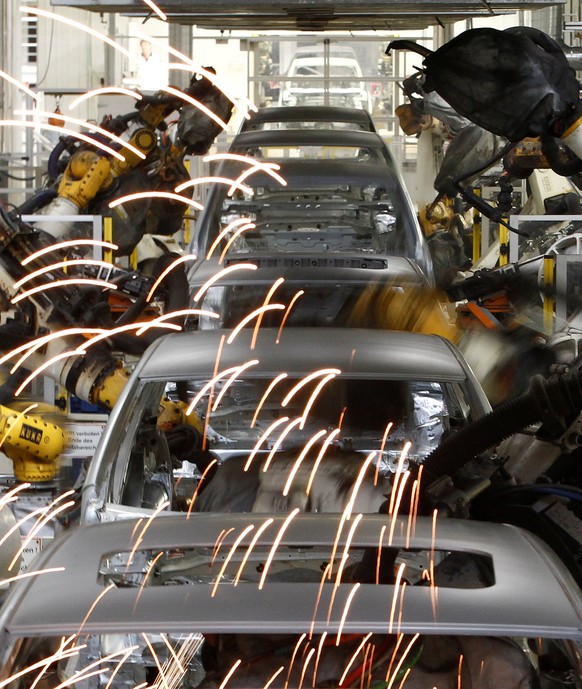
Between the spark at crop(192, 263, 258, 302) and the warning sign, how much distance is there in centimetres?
73

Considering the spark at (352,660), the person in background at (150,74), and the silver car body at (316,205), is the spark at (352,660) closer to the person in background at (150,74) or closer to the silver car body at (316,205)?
the silver car body at (316,205)

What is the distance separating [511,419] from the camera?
266cm

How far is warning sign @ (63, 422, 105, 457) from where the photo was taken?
4906mm

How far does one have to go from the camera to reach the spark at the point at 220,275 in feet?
16.4

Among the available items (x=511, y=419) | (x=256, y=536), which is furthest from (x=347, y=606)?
(x=511, y=419)

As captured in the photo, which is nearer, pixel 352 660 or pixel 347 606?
pixel 347 606

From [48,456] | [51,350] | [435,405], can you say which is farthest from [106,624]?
[51,350]

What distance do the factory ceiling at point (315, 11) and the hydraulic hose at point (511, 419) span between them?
98.0 inches

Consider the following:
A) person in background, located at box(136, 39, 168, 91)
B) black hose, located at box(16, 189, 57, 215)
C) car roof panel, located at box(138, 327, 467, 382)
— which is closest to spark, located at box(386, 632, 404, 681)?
car roof panel, located at box(138, 327, 467, 382)

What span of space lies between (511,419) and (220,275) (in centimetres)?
251

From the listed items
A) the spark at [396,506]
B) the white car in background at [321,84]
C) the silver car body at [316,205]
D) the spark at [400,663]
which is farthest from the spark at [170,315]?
the white car in background at [321,84]

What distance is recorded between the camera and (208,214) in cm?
603

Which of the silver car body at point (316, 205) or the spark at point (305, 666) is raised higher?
the silver car body at point (316, 205)

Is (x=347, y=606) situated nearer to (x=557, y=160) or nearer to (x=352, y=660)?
(x=352, y=660)
